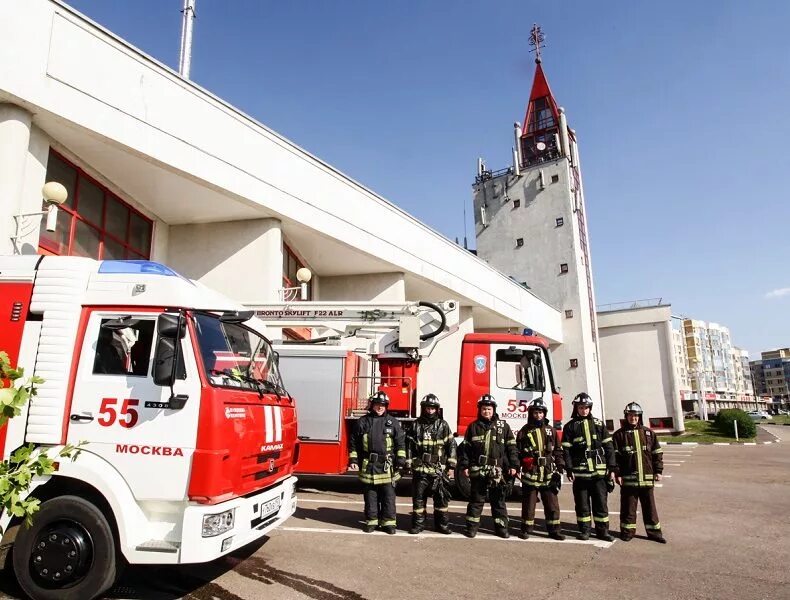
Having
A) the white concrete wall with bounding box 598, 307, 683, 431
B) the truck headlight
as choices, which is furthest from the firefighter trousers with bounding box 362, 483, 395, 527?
the white concrete wall with bounding box 598, 307, 683, 431

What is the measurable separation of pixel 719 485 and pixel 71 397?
1260cm

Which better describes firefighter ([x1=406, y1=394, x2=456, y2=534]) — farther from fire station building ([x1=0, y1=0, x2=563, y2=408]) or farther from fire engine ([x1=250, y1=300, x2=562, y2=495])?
fire station building ([x1=0, y1=0, x2=563, y2=408])

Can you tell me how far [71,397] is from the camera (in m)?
4.64

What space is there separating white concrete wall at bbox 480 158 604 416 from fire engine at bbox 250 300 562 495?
71.7 feet

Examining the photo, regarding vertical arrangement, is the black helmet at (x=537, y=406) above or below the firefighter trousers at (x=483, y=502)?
above

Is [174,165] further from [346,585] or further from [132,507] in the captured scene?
[346,585]

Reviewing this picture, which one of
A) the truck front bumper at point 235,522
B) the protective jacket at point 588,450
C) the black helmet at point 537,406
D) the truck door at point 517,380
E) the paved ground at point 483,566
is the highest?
the truck door at point 517,380

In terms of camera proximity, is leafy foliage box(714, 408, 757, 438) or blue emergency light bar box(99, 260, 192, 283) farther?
leafy foliage box(714, 408, 757, 438)

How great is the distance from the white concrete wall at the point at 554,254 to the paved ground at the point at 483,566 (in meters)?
23.0

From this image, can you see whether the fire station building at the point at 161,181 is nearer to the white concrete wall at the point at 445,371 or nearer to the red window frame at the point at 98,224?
the red window frame at the point at 98,224

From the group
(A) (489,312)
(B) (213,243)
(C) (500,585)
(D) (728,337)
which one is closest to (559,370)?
(A) (489,312)

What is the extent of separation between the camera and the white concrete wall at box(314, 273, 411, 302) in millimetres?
18484

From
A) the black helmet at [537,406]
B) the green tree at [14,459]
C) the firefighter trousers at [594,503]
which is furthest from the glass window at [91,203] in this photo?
the firefighter trousers at [594,503]

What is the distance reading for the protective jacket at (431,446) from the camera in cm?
718
